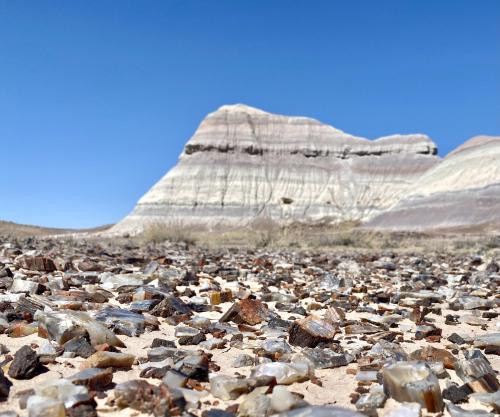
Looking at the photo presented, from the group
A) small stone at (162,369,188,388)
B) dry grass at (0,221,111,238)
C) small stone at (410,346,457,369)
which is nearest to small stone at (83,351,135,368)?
small stone at (162,369,188,388)

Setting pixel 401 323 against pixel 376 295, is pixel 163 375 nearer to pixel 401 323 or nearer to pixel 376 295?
pixel 401 323

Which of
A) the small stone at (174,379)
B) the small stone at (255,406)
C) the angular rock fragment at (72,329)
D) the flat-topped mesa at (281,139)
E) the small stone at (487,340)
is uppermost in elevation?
the flat-topped mesa at (281,139)

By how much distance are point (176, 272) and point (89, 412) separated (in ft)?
16.0

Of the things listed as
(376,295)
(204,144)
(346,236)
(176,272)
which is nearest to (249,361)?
(376,295)

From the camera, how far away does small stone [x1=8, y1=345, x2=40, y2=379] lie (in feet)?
8.27

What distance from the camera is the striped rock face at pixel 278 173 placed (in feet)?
213

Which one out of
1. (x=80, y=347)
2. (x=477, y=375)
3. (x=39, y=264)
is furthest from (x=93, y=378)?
(x=39, y=264)

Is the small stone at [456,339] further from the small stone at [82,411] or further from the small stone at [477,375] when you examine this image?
the small stone at [82,411]

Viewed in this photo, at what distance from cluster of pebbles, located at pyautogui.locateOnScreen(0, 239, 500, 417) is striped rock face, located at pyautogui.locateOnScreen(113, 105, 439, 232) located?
5717 cm

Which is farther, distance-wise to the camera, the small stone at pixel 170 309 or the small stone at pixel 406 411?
the small stone at pixel 170 309

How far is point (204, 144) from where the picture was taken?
71438 mm

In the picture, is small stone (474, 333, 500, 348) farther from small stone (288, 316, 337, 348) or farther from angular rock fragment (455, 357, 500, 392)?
small stone (288, 316, 337, 348)

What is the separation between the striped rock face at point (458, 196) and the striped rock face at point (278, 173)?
1305 centimetres

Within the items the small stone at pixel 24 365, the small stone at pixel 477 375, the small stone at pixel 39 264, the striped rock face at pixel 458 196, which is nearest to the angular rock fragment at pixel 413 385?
the small stone at pixel 477 375
